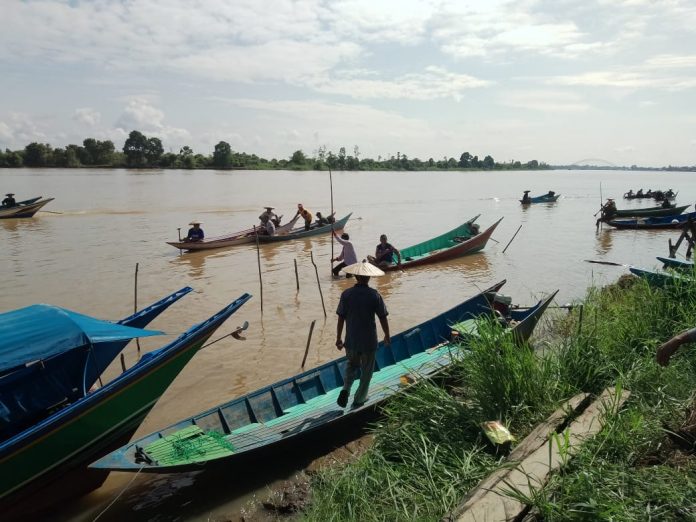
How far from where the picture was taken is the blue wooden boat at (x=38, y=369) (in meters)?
4.42

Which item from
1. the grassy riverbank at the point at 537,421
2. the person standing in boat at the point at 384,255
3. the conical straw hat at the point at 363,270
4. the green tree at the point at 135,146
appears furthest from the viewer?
the green tree at the point at 135,146

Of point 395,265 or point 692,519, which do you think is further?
point 395,265

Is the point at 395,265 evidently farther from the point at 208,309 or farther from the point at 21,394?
the point at 21,394

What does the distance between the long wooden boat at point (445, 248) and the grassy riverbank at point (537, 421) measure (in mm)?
9168

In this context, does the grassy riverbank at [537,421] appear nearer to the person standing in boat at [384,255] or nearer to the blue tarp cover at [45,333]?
the blue tarp cover at [45,333]

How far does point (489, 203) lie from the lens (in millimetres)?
38625

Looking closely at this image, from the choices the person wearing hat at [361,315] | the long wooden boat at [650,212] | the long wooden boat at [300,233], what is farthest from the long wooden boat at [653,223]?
the person wearing hat at [361,315]

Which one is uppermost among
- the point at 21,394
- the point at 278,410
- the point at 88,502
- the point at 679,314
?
the point at 679,314

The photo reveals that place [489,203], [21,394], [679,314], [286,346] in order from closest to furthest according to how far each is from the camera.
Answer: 1. [21,394]
2. [679,314]
3. [286,346]
4. [489,203]

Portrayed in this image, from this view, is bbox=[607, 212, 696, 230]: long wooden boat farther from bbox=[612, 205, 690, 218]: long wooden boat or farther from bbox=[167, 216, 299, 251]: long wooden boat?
bbox=[167, 216, 299, 251]: long wooden boat

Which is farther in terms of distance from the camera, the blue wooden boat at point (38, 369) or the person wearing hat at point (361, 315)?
the person wearing hat at point (361, 315)

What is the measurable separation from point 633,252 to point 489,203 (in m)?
21.0

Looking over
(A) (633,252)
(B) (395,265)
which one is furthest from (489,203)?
(B) (395,265)

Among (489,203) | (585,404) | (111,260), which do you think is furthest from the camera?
(489,203)
